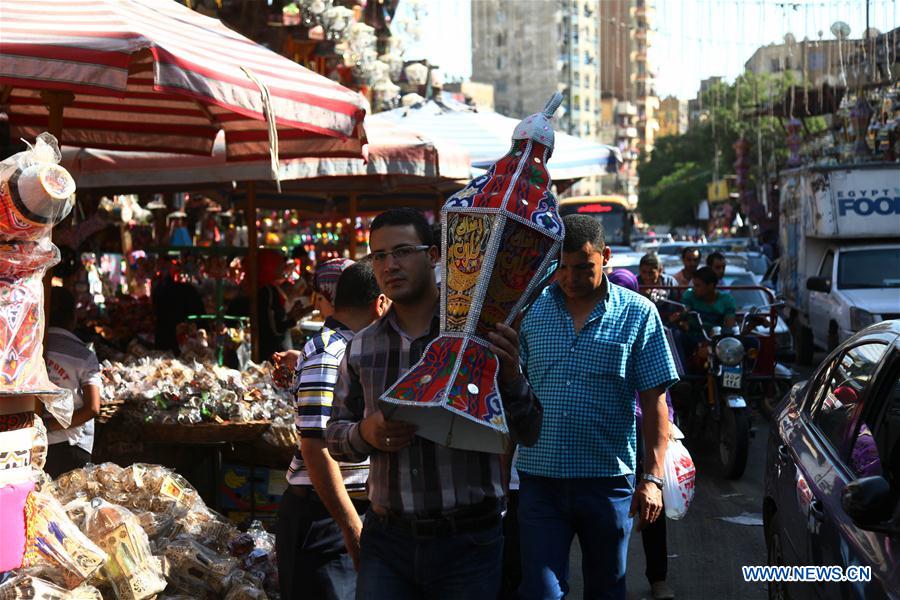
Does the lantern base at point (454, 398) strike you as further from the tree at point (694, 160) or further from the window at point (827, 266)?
the tree at point (694, 160)

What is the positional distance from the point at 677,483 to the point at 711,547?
9.58 feet

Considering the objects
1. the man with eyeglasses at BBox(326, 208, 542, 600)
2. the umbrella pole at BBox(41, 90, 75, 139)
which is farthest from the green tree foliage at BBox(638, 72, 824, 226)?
the man with eyeglasses at BBox(326, 208, 542, 600)

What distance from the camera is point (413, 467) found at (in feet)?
11.0

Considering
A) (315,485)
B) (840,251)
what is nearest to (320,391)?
(315,485)

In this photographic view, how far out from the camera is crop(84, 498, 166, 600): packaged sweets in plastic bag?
181 inches

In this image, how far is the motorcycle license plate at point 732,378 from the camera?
32.0 ft

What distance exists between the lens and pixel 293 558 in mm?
4250

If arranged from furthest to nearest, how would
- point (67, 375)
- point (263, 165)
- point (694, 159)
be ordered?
point (694, 159), point (263, 165), point (67, 375)

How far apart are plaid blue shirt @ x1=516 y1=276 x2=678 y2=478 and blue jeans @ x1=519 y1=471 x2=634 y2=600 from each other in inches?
2.6

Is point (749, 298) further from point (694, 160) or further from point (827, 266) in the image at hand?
point (694, 160)

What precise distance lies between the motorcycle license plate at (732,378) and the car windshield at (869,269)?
6335 mm

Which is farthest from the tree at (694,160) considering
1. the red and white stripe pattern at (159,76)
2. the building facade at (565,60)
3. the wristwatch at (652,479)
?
the wristwatch at (652,479)

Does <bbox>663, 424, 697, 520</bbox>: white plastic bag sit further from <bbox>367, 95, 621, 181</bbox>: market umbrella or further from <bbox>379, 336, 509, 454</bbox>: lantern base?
<bbox>367, 95, 621, 181</bbox>: market umbrella

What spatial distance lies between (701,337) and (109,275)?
8844 mm
